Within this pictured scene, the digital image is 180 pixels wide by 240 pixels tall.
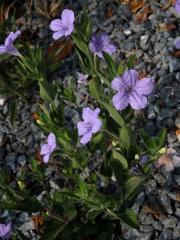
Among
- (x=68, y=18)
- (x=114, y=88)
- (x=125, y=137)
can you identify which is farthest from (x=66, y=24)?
(x=125, y=137)

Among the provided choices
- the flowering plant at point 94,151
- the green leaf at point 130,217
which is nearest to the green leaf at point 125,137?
the flowering plant at point 94,151

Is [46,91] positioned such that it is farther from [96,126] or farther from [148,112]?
[148,112]

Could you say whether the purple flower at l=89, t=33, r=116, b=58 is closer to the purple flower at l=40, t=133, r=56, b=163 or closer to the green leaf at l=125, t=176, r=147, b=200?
the purple flower at l=40, t=133, r=56, b=163

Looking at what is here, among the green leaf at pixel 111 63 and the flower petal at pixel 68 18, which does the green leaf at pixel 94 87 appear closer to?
the green leaf at pixel 111 63

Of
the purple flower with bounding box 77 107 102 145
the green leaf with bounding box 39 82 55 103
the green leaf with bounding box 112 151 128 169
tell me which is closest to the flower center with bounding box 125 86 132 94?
the purple flower with bounding box 77 107 102 145

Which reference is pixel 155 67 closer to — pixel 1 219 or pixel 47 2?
pixel 47 2
